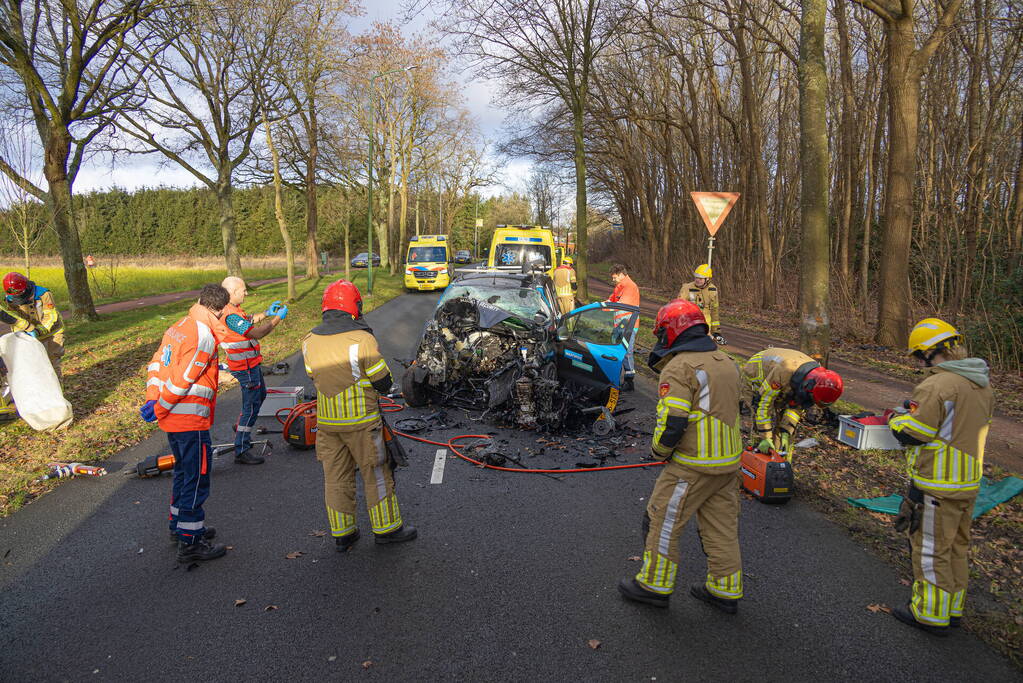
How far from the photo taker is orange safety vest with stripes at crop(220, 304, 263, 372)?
20.1 feet

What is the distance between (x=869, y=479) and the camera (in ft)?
18.4

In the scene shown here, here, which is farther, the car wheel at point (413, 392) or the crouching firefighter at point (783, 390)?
the car wheel at point (413, 392)

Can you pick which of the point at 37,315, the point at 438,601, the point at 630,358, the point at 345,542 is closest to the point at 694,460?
the point at 438,601

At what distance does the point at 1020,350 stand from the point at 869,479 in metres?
7.27

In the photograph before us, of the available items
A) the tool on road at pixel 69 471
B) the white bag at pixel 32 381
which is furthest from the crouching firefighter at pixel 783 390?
the white bag at pixel 32 381

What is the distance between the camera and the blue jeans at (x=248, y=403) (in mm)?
6227

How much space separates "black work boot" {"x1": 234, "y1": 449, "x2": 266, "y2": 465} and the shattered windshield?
3417 mm

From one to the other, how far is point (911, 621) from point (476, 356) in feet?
18.9

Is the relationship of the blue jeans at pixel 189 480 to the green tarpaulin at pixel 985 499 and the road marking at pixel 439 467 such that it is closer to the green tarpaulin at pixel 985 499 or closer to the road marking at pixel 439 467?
the road marking at pixel 439 467

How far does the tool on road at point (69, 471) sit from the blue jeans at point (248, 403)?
1.23 meters

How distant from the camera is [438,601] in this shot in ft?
12.0

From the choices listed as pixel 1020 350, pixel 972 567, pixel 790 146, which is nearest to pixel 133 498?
pixel 972 567

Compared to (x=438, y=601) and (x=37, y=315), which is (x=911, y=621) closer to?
(x=438, y=601)

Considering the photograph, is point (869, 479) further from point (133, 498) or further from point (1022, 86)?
point (1022, 86)
